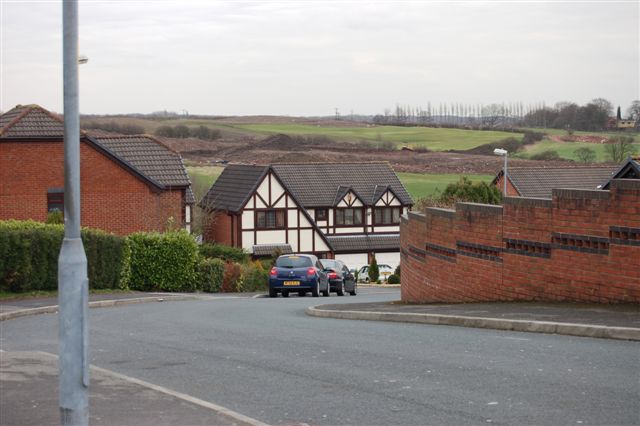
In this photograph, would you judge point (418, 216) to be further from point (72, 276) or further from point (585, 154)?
point (585, 154)

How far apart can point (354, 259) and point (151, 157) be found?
75.6 feet

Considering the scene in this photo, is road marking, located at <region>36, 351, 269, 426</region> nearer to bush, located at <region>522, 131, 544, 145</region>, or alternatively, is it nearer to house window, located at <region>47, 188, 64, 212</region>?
house window, located at <region>47, 188, 64, 212</region>

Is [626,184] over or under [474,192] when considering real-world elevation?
under

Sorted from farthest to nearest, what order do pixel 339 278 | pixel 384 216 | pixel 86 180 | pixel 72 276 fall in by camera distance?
pixel 384 216 < pixel 86 180 < pixel 339 278 < pixel 72 276

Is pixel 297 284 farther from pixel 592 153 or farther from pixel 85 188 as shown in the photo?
pixel 592 153

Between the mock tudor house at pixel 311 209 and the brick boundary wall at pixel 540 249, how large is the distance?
37760 mm

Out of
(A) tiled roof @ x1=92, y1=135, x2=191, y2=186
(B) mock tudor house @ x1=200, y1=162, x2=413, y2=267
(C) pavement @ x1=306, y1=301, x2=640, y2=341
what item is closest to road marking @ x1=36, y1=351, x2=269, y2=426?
(C) pavement @ x1=306, y1=301, x2=640, y2=341

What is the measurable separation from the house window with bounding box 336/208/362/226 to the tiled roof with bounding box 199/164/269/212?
23.0ft

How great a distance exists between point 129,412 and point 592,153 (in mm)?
51244

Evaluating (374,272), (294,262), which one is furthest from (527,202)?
(374,272)

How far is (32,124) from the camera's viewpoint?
39406mm

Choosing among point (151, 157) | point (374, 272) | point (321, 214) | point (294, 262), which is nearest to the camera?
point (294, 262)

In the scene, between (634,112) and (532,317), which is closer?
(532,317)

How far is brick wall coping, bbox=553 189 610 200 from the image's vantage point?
581 inches
